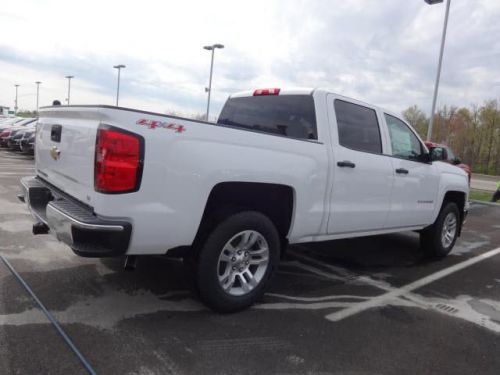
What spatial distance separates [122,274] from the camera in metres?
4.26

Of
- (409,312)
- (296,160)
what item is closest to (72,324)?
(296,160)

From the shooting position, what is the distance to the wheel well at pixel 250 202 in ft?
11.1

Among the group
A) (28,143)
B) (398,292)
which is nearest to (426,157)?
(398,292)

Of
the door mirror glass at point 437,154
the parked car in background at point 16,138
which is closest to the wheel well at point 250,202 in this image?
the door mirror glass at point 437,154

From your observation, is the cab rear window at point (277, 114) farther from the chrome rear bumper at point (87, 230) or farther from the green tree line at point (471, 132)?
the green tree line at point (471, 132)

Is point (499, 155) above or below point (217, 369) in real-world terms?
above

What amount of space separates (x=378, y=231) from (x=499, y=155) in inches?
2035

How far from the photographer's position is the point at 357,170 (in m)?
4.32

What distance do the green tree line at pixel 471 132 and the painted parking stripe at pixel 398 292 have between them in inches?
1847

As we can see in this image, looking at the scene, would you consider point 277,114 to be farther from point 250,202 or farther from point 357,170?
point 250,202

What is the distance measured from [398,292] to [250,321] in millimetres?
1891

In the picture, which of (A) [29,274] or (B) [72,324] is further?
(A) [29,274]

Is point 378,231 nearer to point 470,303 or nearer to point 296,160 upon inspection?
point 470,303

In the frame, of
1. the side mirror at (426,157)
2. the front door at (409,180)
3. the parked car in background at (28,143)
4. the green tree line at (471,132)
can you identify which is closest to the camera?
the front door at (409,180)
